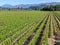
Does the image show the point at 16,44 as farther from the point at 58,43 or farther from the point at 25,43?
the point at 58,43

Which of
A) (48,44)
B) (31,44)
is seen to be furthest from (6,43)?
(48,44)

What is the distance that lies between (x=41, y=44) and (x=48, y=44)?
53cm

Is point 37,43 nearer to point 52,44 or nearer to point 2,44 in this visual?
point 52,44

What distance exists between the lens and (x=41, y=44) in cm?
1512

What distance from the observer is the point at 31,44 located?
48.5 ft

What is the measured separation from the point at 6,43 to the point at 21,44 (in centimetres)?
134

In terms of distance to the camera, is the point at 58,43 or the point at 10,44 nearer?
the point at 10,44

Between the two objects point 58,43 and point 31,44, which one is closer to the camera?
point 31,44

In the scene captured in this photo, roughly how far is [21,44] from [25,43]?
0.66 m

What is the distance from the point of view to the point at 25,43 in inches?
618

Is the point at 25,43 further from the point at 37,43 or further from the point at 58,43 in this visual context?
the point at 58,43

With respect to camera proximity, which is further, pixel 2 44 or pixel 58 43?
pixel 58 43

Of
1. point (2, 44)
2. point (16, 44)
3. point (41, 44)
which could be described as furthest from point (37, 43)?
point (2, 44)

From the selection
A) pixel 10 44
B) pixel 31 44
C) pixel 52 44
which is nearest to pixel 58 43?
pixel 52 44
